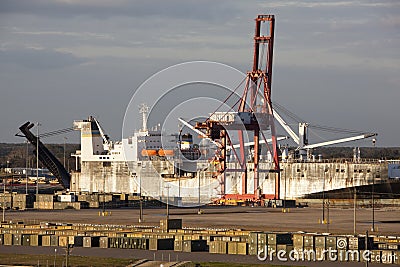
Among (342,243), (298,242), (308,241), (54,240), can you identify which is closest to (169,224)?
(54,240)

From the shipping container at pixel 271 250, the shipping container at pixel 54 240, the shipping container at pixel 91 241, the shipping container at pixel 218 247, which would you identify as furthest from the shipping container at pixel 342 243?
the shipping container at pixel 54 240

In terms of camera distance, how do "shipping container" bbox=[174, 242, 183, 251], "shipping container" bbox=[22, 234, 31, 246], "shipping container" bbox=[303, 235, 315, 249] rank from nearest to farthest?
"shipping container" bbox=[303, 235, 315, 249]
"shipping container" bbox=[174, 242, 183, 251]
"shipping container" bbox=[22, 234, 31, 246]

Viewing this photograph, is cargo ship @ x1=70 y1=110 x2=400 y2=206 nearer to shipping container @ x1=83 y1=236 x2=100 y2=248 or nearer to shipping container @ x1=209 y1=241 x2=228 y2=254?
shipping container @ x1=83 y1=236 x2=100 y2=248

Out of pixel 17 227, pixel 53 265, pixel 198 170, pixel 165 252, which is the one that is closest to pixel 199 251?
pixel 165 252

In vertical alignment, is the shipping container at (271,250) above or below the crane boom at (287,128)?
below

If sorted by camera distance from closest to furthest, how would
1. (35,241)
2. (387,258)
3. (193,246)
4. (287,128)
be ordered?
1. (387,258)
2. (193,246)
3. (35,241)
4. (287,128)

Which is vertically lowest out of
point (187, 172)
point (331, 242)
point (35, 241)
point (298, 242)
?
point (35, 241)

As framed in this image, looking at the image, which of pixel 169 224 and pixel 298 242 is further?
pixel 169 224

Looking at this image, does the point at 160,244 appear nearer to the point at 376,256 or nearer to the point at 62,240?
the point at 62,240

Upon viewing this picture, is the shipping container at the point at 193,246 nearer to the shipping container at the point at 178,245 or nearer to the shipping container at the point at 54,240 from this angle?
the shipping container at the point at 178,245

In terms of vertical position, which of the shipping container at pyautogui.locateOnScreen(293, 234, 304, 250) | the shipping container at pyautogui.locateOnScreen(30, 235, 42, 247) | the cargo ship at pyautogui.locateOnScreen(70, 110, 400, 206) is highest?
the cargo ship at pyautogui.locateOnScreen(70, 110, 400, 206)

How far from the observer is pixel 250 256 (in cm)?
5581

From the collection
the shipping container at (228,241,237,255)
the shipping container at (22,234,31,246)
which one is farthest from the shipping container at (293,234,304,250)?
the shipping container at (22,234,31,246)

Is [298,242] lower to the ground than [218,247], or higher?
higher
